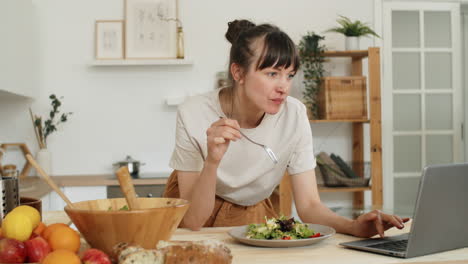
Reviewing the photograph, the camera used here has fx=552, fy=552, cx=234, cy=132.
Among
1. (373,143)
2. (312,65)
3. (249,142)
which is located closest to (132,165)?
(312,65)

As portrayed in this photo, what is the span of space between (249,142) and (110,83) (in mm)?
2267

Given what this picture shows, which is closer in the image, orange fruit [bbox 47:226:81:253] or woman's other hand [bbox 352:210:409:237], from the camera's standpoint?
orange fruit [bbox 47:226:81:253]

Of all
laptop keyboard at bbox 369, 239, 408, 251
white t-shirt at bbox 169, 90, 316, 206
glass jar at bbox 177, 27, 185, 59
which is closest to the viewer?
laptop keyboard at bbox 369, 239, 408, 251

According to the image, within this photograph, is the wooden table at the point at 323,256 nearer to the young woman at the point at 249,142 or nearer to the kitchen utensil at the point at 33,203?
the young woman at the point at 249,142

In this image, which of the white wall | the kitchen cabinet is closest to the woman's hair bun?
the kitchen cabinet

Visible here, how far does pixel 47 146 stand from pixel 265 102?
8.59 ft

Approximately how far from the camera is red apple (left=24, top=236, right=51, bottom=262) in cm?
104

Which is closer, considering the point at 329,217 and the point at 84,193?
the point at 329,217

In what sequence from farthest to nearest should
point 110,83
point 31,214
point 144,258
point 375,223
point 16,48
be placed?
point 110,83 < point 16,48 < point 375,223 < point 31,214 < point 144,258

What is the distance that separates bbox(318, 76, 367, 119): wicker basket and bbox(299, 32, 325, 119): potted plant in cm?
8

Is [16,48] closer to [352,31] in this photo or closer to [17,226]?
[352,31]

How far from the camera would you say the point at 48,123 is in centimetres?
380

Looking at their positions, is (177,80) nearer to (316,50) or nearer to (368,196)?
(316,50)

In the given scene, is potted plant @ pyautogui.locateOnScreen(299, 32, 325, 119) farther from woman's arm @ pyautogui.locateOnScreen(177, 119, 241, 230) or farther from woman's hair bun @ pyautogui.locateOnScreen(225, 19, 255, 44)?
woman's arm @ pyautogui.locateOnScreen(177, 119, 241, 230)
